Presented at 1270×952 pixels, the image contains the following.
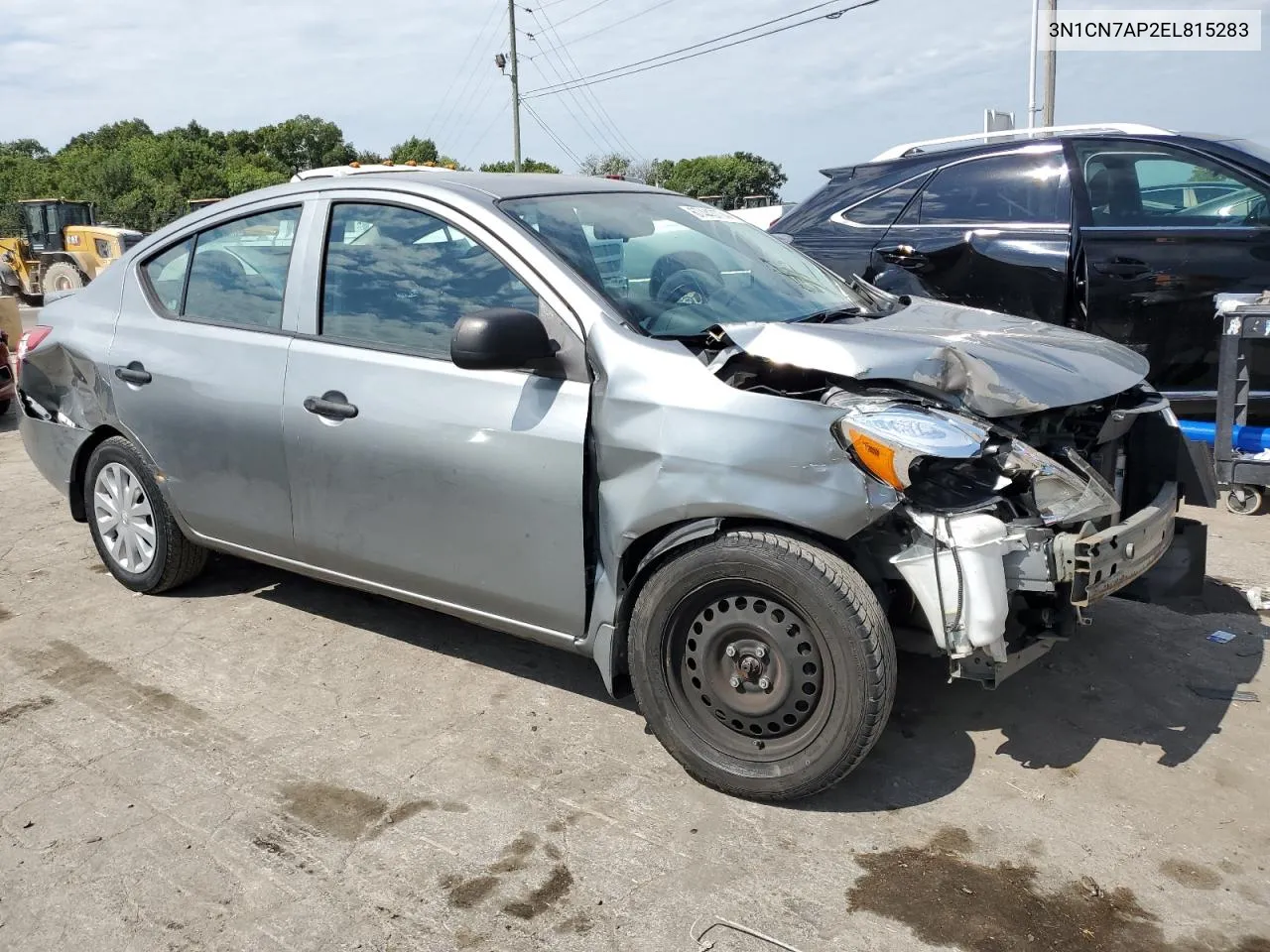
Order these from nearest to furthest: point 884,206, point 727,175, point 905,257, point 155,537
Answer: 1. point 155,537
2. point 905,257
3. point 884,206
4. point 727,175

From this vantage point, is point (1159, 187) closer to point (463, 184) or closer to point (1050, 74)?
point (463, 184)

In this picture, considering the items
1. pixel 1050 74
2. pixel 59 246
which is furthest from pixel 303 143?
pixel 1050 74

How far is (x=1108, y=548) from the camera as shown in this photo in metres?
2.98

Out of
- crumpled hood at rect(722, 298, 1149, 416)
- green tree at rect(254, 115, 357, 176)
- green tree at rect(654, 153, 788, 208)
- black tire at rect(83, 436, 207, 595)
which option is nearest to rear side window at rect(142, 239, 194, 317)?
black tire at rect(83, 436, 207, 595)

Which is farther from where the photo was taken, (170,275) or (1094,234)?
(1094,234)

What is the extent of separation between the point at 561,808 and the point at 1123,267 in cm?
429

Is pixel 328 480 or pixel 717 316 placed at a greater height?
pixel 717 316

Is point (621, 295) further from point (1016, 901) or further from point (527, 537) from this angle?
point (1016, 901)

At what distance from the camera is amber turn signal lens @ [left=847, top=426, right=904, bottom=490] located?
2893 millimetres

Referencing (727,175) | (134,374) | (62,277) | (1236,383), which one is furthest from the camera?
(727,175)

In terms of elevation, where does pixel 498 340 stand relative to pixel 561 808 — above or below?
above

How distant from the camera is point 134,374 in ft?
14.8

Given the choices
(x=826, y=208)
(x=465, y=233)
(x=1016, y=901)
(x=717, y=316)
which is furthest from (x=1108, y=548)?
(x=826, y=208)

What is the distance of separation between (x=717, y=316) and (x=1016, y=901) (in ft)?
6.34
